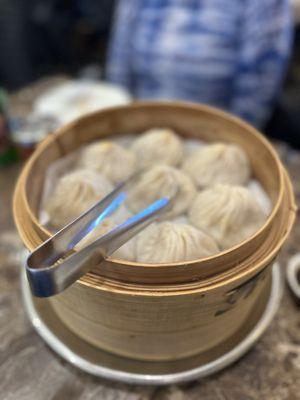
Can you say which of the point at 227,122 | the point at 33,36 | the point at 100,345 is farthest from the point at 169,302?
the point at 33,36

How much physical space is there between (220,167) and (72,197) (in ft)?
1.21

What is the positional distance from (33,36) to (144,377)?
2.34 metres

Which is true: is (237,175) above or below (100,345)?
above

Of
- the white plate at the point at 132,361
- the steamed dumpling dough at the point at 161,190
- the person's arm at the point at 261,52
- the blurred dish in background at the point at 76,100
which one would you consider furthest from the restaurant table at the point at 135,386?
the person's arm at the point at 261,52

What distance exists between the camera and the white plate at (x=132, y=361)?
0.80 metres

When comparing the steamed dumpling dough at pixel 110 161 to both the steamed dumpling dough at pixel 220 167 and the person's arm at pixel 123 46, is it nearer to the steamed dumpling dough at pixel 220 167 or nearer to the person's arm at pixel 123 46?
the steamed dumpling dough at pixel 220 167

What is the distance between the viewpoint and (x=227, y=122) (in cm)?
103

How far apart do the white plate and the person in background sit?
1.22 m

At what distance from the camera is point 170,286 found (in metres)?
0.67

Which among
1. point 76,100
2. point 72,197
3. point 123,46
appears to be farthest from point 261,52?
point 72,197

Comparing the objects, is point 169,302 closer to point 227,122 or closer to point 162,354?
point 162,354

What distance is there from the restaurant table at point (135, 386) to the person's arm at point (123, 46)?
1.47m

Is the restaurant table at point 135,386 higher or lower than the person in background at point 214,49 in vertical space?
lower

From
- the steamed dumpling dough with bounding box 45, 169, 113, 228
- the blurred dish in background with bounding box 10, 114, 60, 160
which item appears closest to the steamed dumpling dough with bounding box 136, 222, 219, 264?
the steamed dumpling dough with bounding box 45, 169, 113, 228
